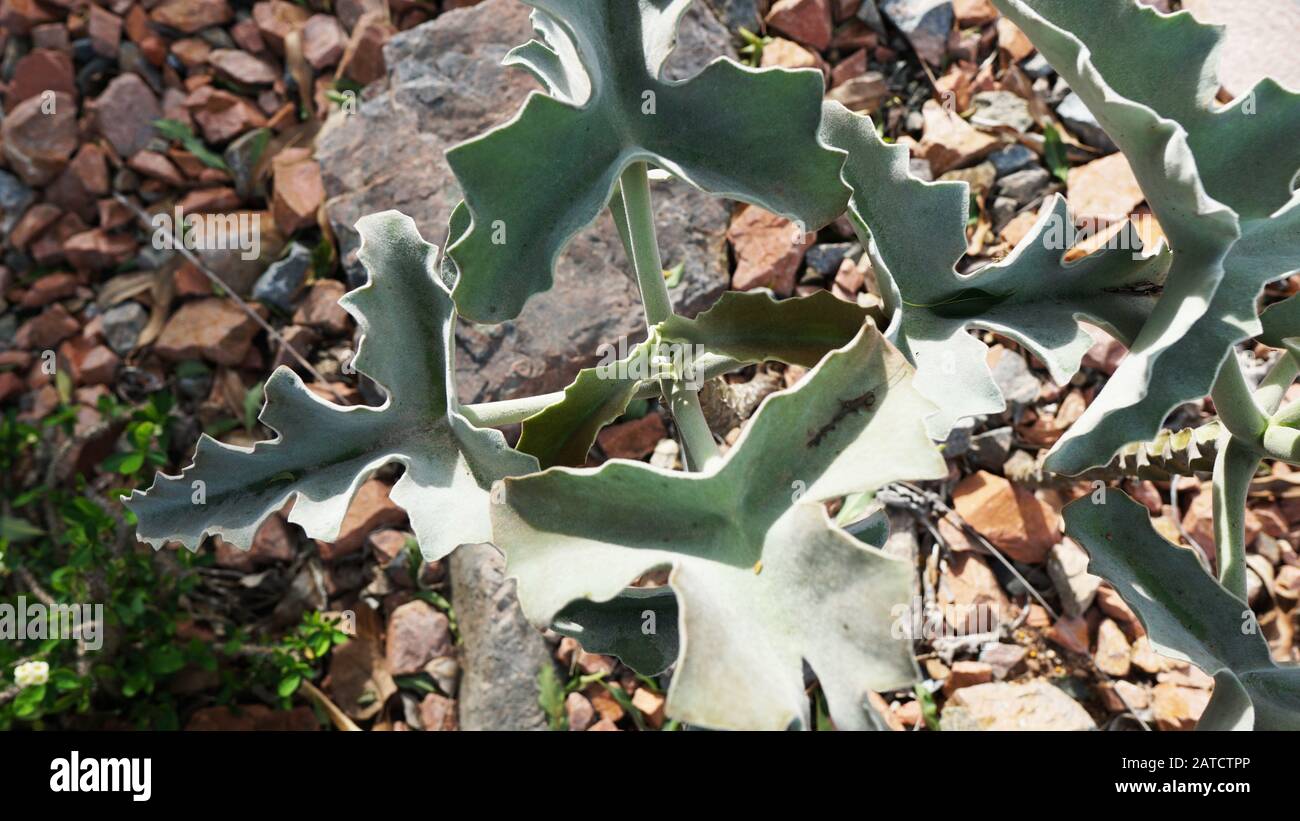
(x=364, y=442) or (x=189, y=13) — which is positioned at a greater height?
(x=189, y=13)

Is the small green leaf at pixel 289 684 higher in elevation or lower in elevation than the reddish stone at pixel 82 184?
lower

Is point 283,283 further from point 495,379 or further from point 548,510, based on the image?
point 548,510

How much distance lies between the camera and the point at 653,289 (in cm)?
89

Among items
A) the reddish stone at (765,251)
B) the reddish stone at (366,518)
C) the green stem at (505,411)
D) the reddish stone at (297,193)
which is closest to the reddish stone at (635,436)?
the reddish stone at (765,251)

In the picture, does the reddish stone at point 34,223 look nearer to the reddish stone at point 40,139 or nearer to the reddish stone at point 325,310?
the reddish stone at point 40,139

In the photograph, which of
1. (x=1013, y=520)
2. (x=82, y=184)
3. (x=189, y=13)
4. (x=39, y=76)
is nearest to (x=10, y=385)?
(x=82, y=184)

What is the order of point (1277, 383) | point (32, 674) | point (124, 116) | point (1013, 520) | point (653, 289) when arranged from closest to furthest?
point (653, 289) → point (1277, 383) → point (32, 674) → point (1013, 520) → point (124, 116)

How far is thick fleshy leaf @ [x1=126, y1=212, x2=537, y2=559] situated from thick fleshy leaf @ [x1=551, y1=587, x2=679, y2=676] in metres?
0.19

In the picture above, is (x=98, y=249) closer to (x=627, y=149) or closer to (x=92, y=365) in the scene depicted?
(x=92, y=365)

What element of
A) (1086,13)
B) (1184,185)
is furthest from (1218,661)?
(1086,13)

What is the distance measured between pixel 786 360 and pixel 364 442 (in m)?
0.40

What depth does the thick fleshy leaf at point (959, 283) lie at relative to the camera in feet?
2.80

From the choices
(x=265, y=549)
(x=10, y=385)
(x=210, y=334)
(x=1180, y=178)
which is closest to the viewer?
(x=1180, y=178)
